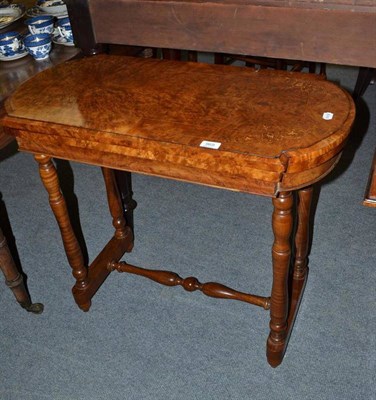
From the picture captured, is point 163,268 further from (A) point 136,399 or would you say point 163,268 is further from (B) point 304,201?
(B) point 304,201

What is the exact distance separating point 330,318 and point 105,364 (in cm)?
74

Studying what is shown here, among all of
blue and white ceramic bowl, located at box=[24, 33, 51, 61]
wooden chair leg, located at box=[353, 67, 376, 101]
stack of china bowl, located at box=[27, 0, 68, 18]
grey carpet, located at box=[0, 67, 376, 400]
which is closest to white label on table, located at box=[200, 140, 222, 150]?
grey carpet, located at box=[0, 67, 376, 400]

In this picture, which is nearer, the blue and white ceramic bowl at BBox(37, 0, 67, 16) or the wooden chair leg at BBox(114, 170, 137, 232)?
the wooden chair leg at BBox(114, 170, 137, 232)

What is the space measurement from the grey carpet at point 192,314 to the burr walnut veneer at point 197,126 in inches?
7.1

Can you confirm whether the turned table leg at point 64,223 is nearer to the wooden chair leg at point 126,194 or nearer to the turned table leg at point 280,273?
the wooden chair leg at point 126,194

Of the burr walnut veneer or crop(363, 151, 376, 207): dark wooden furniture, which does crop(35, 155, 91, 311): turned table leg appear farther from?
crop(363, 151, 376, 207): dark wooden furniture

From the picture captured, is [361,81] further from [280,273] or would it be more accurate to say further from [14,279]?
[14,279]

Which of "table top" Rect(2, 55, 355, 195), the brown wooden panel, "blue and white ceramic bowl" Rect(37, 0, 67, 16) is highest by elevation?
the brown wooden panel

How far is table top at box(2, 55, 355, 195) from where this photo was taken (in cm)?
102

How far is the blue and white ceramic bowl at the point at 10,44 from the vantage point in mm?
1673

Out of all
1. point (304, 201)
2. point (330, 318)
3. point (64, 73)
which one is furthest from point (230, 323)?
point (64, 73)

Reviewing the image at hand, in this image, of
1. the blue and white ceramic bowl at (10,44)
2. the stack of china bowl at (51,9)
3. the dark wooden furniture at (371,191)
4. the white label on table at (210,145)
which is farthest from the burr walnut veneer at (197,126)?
the stack of china bowl at (51,9)

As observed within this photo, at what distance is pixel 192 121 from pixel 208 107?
0.24 ft

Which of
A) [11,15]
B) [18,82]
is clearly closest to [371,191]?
[18,82]
